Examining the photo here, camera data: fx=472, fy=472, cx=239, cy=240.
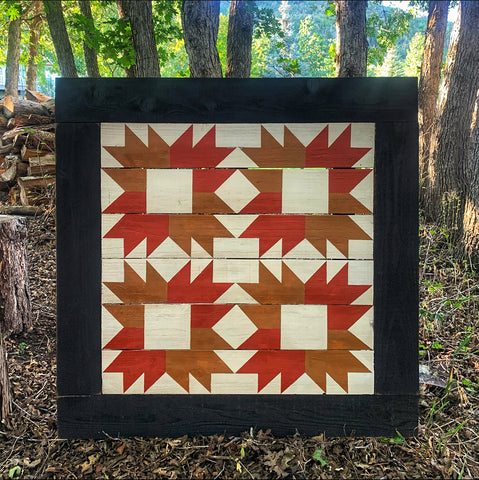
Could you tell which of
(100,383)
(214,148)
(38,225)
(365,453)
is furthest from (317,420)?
(38,225)

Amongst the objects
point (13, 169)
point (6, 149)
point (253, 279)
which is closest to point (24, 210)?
point (13, 169)

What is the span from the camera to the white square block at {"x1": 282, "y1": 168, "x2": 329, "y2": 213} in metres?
2.50

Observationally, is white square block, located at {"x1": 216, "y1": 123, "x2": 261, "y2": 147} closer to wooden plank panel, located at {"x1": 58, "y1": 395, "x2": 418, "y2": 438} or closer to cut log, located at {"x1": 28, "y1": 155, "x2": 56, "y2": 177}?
wooden plank panel, located at {"x1": 58, "y1": 395, "x2": 418, "y2": 438}

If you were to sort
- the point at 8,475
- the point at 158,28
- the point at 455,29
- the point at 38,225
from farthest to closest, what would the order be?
the point at 158,28 → the point at 38,225 → the point at 455,29 → the point at 8,475

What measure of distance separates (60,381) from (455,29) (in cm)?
623

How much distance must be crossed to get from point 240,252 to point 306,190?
480mm

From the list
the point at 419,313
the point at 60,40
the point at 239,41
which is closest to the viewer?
the point at 419,313

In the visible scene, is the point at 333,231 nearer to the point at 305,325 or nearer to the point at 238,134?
the point at 305,325

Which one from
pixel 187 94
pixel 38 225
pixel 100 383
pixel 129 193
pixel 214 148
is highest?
pixel 187 94

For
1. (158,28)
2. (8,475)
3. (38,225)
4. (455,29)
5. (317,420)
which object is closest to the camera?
(8,475)

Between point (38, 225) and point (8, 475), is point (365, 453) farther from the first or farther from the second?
point (38, 225)

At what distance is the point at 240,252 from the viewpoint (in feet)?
8.27

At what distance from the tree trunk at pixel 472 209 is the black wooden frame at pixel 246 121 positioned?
2647 mm

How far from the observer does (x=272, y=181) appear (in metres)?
2.51
